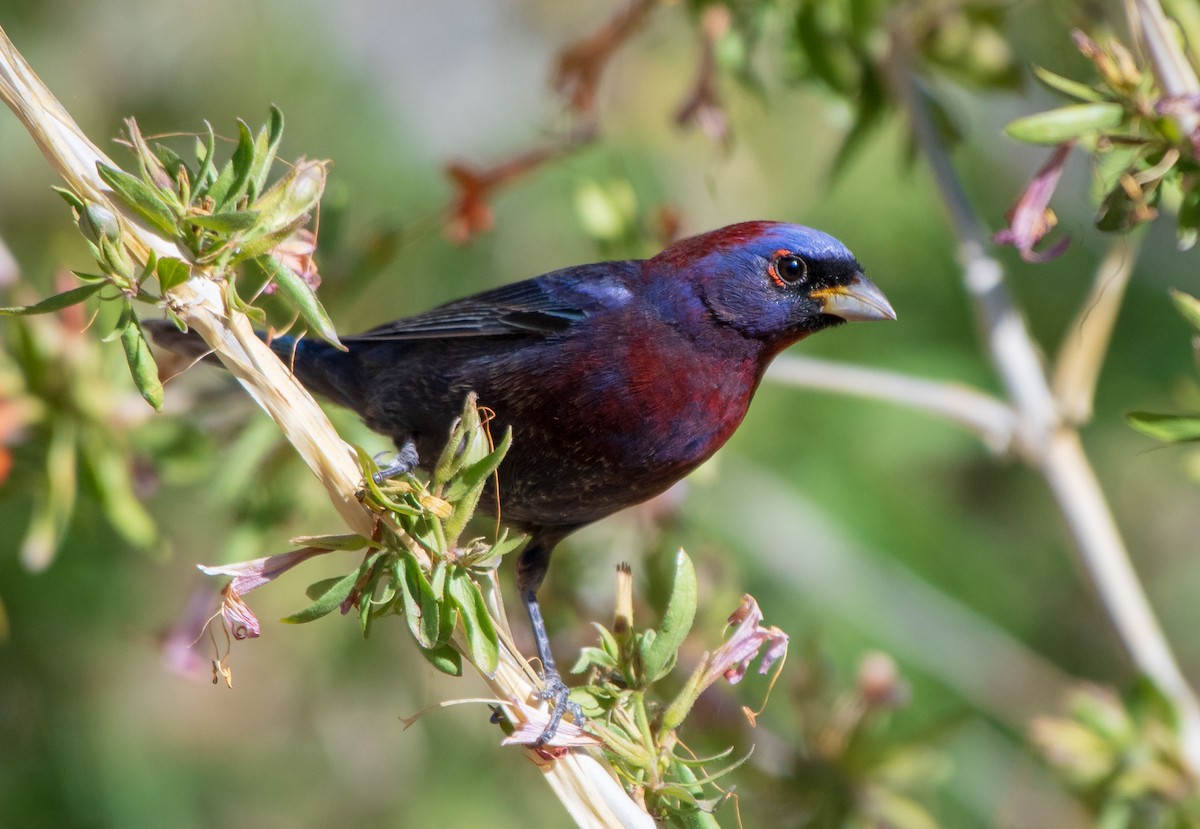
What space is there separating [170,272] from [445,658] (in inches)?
28.2

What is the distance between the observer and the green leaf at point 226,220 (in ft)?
6.32

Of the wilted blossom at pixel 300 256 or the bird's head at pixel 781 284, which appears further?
the bird's head at pixel 781 284

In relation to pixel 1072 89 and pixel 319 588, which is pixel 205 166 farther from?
pixel 1072 89

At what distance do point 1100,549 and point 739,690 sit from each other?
1.40 meters

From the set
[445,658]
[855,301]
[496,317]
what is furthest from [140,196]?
[855,301]

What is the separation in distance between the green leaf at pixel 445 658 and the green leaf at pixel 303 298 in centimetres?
49

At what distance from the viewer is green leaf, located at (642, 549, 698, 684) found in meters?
2.11

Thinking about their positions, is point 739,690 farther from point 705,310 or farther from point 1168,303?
point 1168,303

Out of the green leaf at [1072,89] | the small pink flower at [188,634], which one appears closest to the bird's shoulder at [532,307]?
the small pink flower at [188,634]

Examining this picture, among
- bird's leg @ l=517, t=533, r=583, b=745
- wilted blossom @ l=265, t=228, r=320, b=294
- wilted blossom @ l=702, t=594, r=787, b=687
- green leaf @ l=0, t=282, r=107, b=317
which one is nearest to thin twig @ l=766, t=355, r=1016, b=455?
bird's leg @ l=517, t=533, r=583, b=745

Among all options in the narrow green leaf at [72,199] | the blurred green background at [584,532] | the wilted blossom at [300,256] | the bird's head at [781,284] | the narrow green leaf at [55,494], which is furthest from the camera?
the blurred green background at [584,532]

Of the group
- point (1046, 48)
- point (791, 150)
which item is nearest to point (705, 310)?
point (1046, 48)

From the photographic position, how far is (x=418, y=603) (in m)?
2.00

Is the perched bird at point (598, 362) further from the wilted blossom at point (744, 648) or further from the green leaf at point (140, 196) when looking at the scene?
the green leaf at point (140, 196)
